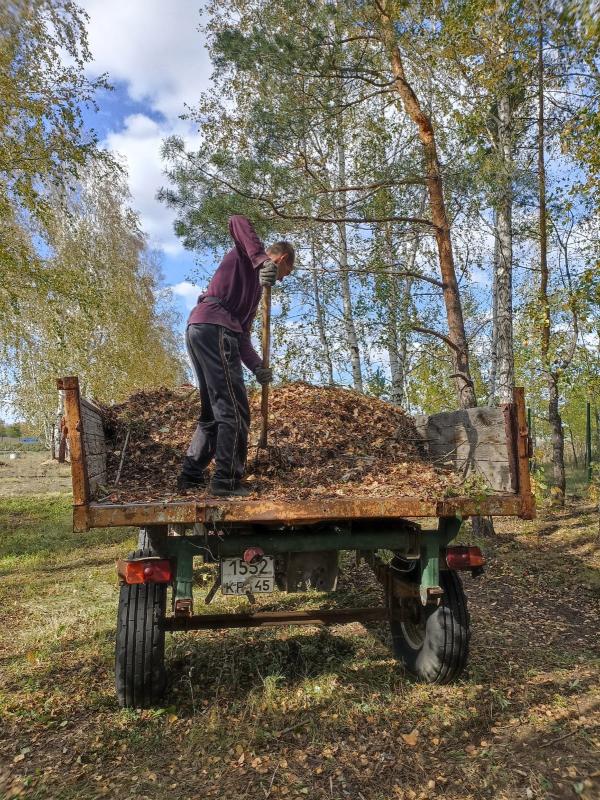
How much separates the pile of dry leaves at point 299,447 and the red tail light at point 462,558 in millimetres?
358

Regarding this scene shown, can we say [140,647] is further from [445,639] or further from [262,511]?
[445,639]

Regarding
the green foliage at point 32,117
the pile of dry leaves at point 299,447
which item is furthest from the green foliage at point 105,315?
the pile of dry leaves at point 299,447

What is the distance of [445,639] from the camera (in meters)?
3.43

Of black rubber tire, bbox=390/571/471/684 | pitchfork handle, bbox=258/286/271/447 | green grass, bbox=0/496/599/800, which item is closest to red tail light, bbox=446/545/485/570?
black rubber tire, bbox=390/571/471/684

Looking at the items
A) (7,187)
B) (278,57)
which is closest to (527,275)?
(278,57)

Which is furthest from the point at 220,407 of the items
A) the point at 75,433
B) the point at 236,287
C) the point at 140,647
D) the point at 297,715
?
the point at 297,715

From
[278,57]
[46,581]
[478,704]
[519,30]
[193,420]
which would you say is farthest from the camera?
[519,30]

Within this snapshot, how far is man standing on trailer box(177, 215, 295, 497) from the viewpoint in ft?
11.9

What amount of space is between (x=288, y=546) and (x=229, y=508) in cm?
51

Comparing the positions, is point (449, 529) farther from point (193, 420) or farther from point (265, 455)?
point (193, 420)

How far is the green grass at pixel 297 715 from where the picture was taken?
8.50 feet

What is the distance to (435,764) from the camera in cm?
271

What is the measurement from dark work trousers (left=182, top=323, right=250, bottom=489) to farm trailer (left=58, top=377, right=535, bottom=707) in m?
0.47

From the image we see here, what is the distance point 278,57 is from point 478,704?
7.43m
